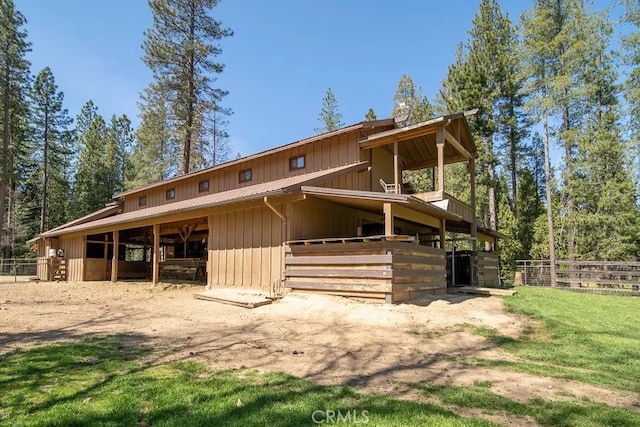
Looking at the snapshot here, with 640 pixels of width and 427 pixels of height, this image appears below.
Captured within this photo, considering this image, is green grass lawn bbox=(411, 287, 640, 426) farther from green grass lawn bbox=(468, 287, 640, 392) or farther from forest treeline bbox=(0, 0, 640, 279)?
forest treeline bbox=(0, 0, 640, 279)

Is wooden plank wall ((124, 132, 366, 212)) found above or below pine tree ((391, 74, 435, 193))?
below

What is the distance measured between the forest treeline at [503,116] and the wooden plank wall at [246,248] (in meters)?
9.66

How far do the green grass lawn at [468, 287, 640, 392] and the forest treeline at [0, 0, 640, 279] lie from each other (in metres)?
11.0

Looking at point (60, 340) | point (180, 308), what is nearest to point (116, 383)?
point (60, 340)

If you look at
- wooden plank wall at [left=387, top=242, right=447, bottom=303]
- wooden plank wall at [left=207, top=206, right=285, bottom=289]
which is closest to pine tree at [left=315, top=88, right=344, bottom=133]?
wooden plank wall at [left=207, top=206, right=285, bottom=289]

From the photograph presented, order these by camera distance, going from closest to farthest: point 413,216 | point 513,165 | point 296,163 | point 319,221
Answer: point 413,216, point 319,221, point 296,163, point 513,165

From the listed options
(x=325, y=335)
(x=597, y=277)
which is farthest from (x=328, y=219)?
(x=597, y=277)

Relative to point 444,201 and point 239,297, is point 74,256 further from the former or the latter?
point 444,201

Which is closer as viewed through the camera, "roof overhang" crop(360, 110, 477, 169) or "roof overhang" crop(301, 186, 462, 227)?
"roof overhang" crop(301, 186, 462, 227)

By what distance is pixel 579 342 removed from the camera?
717cm

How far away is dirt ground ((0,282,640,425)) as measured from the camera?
4.62m

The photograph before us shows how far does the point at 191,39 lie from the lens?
27.4m

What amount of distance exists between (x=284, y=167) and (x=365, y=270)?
268 inches

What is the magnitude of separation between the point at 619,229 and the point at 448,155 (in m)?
12.2
